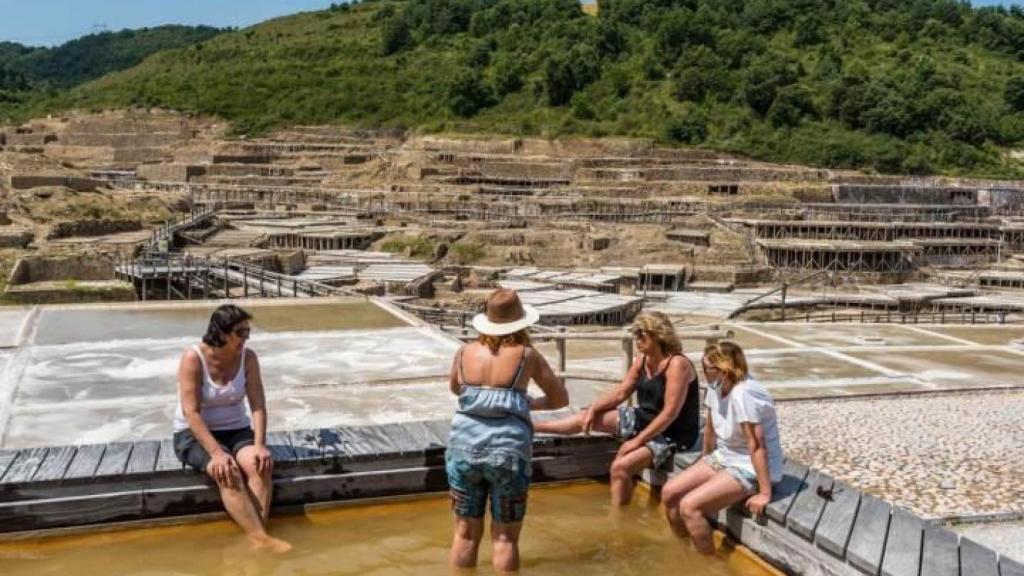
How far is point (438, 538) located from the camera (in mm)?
6289

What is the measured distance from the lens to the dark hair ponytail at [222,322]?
20.3ft

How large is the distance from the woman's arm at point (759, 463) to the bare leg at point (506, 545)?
1421 millimetres

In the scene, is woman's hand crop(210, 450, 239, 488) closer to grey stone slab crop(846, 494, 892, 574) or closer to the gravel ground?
grey stone slab crop(846, 494, 892, 574)

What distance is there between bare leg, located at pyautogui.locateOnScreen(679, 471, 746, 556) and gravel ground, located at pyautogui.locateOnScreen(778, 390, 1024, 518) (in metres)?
3.80

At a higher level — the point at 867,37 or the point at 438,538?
the point at 867,37

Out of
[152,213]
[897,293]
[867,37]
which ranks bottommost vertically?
[897,293]

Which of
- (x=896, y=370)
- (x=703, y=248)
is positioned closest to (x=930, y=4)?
(x=703, y=248)

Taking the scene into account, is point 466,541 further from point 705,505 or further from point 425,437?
point 705,505

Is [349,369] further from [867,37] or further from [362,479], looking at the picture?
[867,37]

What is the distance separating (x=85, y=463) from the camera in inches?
245

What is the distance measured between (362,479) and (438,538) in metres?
0.68

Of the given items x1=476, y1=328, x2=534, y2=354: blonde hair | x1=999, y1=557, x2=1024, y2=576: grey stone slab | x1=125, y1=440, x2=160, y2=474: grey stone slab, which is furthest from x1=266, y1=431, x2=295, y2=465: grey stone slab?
x1=999, y1=557, x2=1024, y2=576: grey stone slab

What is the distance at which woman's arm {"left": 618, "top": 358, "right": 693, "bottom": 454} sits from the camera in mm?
6777

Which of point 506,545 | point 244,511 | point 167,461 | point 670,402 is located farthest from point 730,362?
point 167,461
